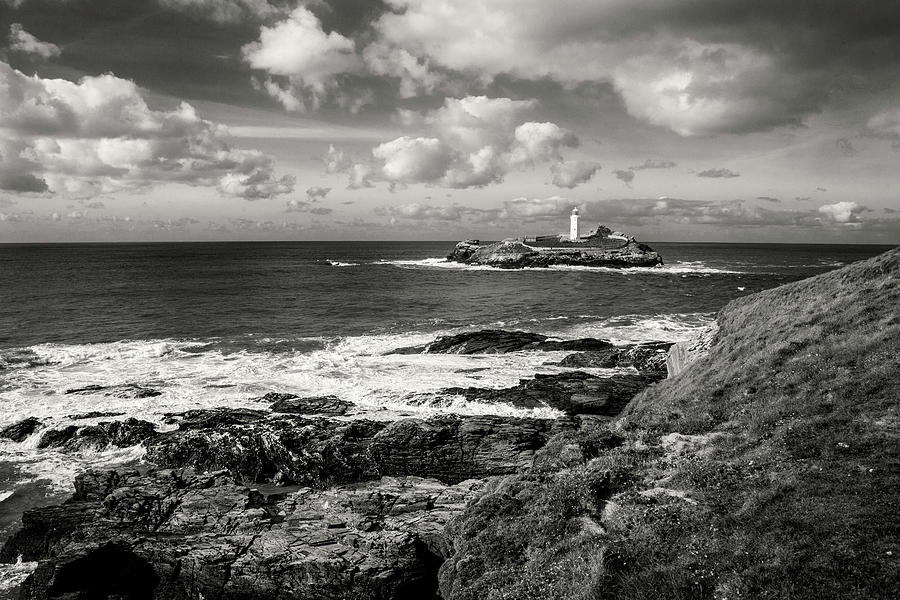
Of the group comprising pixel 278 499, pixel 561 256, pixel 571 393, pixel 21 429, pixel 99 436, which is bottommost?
pixel 99 436

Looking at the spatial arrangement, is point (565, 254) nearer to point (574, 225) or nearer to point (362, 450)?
point (574, 225)

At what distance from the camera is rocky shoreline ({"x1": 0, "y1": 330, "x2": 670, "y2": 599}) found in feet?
40.1

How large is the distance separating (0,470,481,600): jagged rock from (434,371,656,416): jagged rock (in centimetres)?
1014

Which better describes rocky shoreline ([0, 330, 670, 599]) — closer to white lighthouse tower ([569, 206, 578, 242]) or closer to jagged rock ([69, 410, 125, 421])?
jagged rock ([69, 410, 125, 421])

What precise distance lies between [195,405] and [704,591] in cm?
2663

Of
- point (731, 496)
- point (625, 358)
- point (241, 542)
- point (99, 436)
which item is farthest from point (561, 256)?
point (241, 542)

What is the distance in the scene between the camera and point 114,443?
22.8 meters

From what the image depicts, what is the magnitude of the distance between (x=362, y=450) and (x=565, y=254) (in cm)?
13526

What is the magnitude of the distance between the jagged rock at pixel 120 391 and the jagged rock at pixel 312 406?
8.52 metres

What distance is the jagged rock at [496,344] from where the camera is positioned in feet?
127

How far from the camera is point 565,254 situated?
5822 inches

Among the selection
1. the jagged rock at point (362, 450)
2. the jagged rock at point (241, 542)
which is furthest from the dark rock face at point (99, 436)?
the jagged rock at point (241, 542)

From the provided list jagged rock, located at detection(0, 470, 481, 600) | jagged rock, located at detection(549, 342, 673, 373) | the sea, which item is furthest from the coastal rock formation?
jagged rock, located at detection(0, 470, 481, 600)

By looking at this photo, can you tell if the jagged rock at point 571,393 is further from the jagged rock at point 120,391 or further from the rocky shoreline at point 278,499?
the jagged rock at point 120,391
